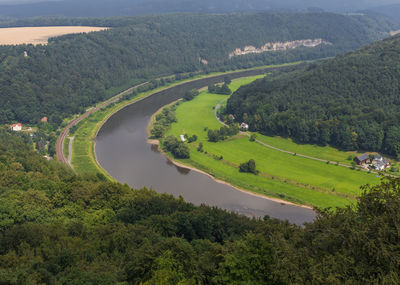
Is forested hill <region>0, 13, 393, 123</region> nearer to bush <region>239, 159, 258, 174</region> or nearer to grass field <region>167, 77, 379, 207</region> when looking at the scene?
grass field <region>167, 77, 379, 207</region>

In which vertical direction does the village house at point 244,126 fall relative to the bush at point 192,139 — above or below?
above

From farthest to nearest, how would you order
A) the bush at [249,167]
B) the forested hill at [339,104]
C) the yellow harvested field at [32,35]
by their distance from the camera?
the yellow harvested field at [32,35] < the forested hill at [339,104] < the bush at [249,167]

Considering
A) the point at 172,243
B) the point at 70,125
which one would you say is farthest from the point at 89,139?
the point at 172,243

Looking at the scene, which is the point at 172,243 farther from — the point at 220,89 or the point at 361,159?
the point at 220,89

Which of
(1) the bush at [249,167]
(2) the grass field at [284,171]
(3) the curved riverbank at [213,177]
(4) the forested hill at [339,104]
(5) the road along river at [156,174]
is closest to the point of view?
(5) the road along river at [156,174]

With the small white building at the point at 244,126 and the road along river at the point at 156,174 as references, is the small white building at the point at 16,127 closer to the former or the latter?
the road along river at the point at 156,174

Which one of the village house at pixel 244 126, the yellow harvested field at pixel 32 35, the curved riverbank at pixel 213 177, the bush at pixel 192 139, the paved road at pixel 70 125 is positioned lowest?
the paved road at pixel 70 125

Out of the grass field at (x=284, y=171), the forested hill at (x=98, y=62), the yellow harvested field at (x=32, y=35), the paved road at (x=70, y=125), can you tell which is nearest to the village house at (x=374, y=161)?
the grass field at (x=284, y=171)

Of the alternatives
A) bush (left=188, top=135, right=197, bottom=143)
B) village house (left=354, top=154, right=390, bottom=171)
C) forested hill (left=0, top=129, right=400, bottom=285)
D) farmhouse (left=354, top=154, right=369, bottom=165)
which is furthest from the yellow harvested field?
village house (left=354, top=154, right=390, bottom=171)
